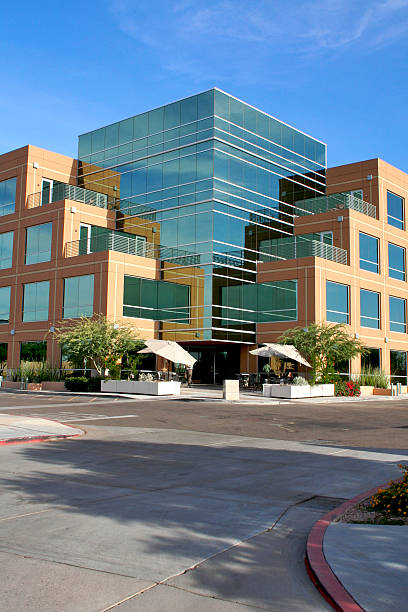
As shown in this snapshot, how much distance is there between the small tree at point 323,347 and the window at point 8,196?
993 inches

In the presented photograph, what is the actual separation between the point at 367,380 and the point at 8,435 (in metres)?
30.0

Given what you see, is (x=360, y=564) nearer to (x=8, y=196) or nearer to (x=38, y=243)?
(x=38, y=243)

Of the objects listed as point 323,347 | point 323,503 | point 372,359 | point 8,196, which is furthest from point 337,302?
point 323,503

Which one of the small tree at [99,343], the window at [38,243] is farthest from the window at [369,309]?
the window at [38,243]

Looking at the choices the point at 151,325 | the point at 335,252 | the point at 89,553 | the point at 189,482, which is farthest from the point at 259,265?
the point at 89,553

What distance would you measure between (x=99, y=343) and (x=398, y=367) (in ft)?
80.0

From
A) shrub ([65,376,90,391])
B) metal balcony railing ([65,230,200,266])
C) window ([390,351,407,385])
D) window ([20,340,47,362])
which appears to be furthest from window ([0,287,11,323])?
window ([390,351,407,385])

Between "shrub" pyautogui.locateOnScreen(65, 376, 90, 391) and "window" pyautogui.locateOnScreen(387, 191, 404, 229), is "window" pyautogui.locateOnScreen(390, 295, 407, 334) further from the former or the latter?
"shrub" pyautogui.locateOnScreen(65, 376, 90, 391)

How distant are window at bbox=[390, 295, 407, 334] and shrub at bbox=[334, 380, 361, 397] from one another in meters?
11.7

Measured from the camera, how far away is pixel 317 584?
4957 mm

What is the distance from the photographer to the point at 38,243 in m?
44.4

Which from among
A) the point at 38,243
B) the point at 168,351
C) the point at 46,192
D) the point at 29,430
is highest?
the point at 46,192

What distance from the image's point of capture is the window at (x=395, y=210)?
1877 inches

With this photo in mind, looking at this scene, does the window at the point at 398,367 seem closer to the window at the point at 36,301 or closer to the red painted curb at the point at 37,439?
the window at the point at 36,301
